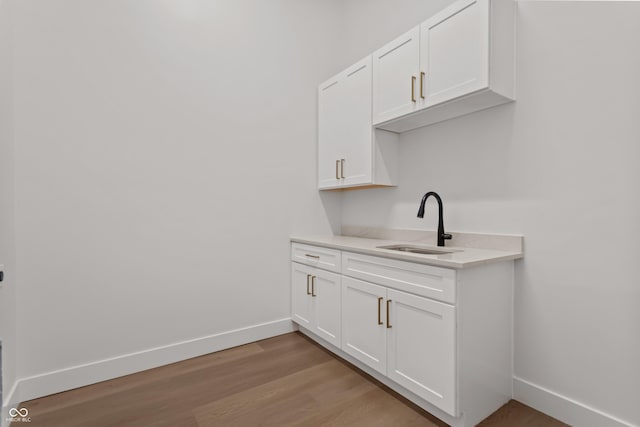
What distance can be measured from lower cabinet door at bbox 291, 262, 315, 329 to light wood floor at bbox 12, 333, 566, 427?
1.24 ft

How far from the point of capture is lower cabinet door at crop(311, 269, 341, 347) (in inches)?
83.9

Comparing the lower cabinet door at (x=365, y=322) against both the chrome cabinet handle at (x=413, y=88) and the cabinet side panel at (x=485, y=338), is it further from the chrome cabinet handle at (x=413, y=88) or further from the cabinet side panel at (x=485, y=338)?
the chrome cabinet handle at (x=413, y=88)

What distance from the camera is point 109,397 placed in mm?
1751

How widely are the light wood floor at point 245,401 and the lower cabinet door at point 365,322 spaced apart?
6.3 inches

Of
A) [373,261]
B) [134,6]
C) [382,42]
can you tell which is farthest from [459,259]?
[134,6]

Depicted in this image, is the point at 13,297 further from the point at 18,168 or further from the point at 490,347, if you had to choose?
the point at 490,347

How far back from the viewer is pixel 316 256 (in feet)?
7.75

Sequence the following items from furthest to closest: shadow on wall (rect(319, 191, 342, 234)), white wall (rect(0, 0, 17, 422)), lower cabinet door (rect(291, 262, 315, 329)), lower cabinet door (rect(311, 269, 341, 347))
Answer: shadow on wall (rect(319, 191, 342, 234))
lower cabinet door (rect(291, 262, 315, 329))
lower cabinet door (rect(311, 269, 341, 347))
white wall (rect(0, 0, 17, 422))

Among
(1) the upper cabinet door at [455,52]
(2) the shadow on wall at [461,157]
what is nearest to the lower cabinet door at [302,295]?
(2) the shadow on wall at [461,157]

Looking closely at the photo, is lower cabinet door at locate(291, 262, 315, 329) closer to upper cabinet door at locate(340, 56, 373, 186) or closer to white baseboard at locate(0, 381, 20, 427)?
upper cabinet door at locate(340, 56, 373, 186)

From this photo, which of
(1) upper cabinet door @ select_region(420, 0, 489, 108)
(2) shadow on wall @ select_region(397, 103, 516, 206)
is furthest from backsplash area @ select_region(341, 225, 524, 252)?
(1) upper cabinet door @ select_region(420, 0, 489, 108)

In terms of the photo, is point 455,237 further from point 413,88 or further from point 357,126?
point 357,126

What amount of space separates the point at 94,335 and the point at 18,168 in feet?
3.46

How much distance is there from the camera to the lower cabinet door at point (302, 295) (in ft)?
→ 7.98
